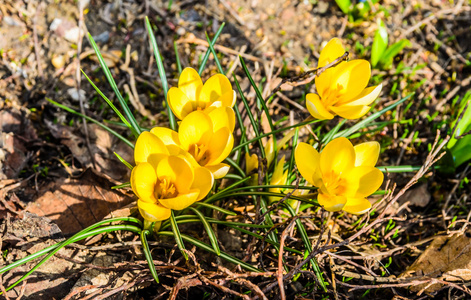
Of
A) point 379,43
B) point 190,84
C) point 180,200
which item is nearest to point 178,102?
point 190,84

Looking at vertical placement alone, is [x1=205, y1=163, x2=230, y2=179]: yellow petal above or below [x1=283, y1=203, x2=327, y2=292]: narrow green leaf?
above

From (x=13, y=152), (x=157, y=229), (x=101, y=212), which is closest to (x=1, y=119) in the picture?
(x=13, y=152)

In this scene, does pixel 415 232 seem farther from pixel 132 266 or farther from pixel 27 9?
pixel 27 9

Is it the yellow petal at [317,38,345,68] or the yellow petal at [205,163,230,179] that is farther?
the yellow petal at [317,38,345,68]

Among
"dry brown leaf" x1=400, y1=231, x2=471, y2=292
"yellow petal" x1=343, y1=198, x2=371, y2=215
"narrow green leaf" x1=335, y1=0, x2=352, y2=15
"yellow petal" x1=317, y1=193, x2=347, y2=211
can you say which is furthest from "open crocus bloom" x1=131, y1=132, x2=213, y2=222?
Answer: "narrow green leaf" x1=335, y1=0, x2=352, y2=15

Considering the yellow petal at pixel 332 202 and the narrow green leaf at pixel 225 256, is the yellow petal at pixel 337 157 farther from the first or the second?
the narrow green leaf at pixel 225 256

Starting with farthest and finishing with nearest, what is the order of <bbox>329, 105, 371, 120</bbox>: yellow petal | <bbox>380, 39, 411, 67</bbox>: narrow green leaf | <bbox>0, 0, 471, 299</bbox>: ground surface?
<bbox>380, 39, 411, 67</bbox>: narrow green leaf
<bbox>0, 0, 471, 299</bbox>: ground surface
<bbox>329, 105, 371, 120</bbox>: yellow petal

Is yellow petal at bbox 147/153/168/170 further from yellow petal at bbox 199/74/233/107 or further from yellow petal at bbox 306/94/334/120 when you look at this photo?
yellow petal at bbox 306/94/334/120
